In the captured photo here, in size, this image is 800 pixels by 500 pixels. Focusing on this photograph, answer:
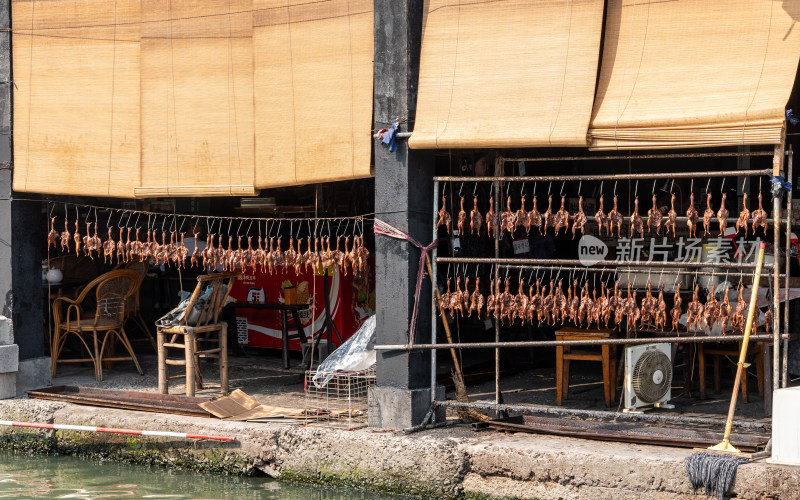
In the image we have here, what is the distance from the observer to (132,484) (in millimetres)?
8992

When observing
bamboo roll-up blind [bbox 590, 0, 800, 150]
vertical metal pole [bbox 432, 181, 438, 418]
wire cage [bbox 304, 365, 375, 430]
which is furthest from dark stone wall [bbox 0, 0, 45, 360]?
bamboo roll-up blind [bbox 590, 0, 800, 150]

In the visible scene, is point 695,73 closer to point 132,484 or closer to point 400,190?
point 400,190

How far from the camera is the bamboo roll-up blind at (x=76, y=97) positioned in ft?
34.3

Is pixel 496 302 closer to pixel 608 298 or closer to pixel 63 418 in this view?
pixel 608 298

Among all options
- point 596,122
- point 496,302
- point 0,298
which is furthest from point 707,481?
point 0,298

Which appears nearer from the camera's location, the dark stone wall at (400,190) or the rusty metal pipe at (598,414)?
the rusty metal pipe at (598,414)

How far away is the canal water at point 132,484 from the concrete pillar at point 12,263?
4.40ft

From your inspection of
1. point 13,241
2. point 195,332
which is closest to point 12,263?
point 13,241

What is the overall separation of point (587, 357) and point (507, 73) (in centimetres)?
302

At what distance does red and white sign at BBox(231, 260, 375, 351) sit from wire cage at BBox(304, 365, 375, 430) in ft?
4.31

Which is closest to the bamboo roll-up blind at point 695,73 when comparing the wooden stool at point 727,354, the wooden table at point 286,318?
the wooden stool at point 727,354

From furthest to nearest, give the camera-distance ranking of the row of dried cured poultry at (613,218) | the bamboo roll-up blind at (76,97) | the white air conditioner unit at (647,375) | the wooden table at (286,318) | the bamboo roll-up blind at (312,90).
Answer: the wooden table at (286,318), the bamboo roll-up blind at (76,97), the bamboo roll-up blind at (312,90), the white air conditioner unit at (647,375), the row of dried cured poultry at (613,218)

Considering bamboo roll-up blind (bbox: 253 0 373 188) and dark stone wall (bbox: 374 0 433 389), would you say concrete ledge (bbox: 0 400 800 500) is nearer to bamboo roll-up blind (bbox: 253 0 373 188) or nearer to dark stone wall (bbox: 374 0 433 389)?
dark stone wall (bbox: 374 0 433 389)

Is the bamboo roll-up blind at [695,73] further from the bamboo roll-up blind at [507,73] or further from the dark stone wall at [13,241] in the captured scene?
the dark stone wall at [13,241]
